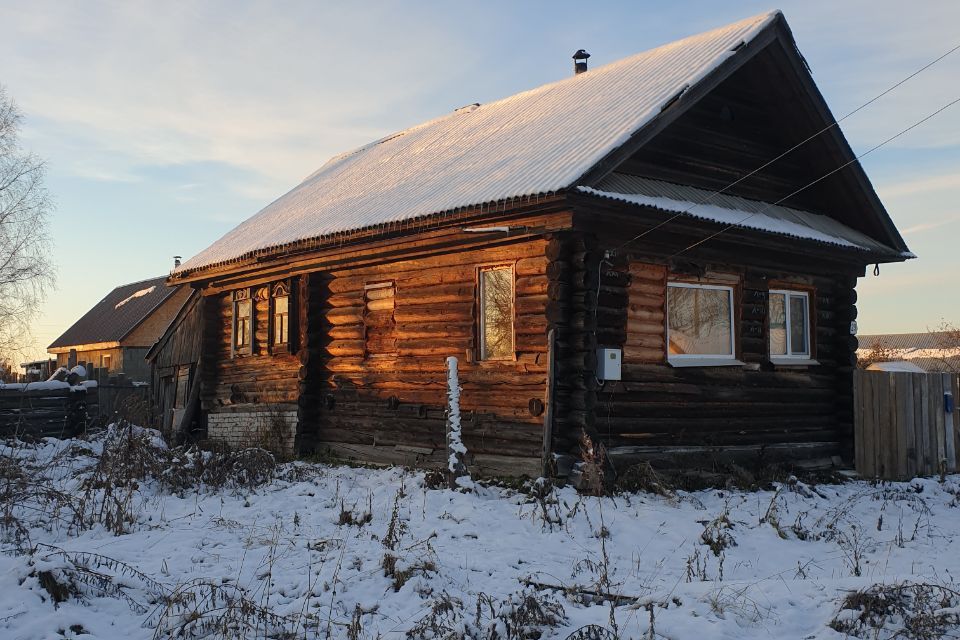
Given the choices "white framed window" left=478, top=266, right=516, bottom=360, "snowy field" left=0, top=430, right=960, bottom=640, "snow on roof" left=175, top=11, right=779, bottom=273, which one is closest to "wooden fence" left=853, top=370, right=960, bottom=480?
"snowy field" left=0, top=430, right=960, bottom=640

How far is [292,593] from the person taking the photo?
6434 mm

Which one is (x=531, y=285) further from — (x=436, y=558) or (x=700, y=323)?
(x=436, y=558)

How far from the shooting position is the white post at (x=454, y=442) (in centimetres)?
1049

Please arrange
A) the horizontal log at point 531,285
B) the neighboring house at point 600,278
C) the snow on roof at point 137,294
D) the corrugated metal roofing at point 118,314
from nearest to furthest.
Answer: the neighboring house at point 600,278 → the horizontal log at point 531,285 → the corrugated metal roofing at point 118,314 → the snow on roof at point 137,294

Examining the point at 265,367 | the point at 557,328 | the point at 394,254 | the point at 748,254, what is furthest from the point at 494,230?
the point at 265,367

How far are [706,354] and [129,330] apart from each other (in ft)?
108

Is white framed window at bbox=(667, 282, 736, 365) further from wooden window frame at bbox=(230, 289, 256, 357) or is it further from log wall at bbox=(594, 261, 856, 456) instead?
wooden window frame at bbox=(230, 289, 256, 357)

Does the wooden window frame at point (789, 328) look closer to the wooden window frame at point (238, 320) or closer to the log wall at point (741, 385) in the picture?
the log wall at point (741, 385)

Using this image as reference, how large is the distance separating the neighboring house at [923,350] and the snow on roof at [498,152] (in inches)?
836

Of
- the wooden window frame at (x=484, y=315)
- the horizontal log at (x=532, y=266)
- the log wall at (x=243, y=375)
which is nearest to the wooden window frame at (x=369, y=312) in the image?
the log wall at (x=243, y=375)

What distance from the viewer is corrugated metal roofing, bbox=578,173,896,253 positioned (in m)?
11.0

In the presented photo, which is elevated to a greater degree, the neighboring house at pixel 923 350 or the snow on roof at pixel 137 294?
the snow on roof at pixel 137 294

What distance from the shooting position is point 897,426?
1409 cm

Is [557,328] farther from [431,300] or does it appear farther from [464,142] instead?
[464,142]
